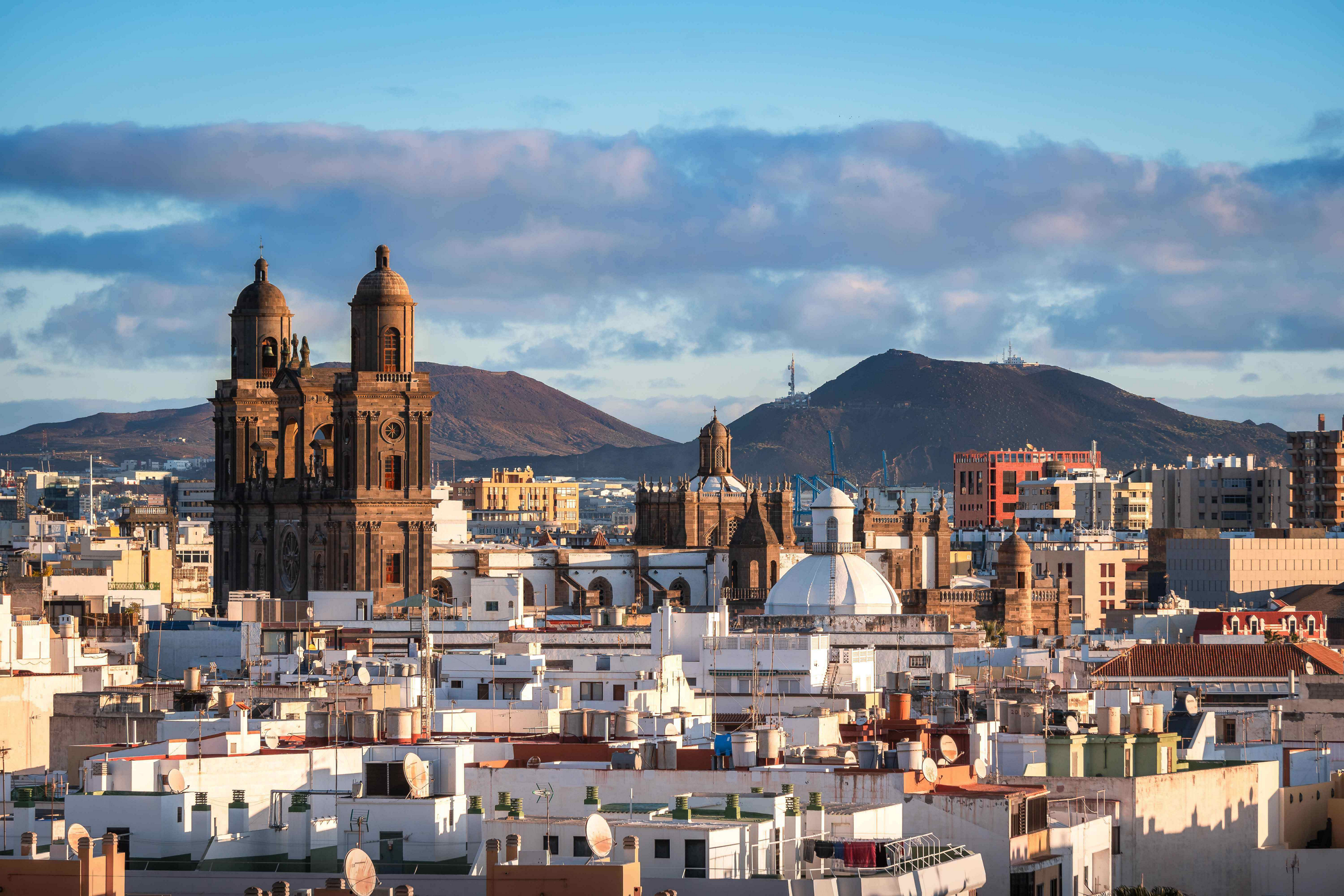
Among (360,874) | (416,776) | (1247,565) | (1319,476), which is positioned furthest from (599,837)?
(1319,476)

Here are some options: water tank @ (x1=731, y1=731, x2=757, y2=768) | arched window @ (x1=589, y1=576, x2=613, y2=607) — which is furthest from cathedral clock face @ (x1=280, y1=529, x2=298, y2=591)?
water tank @ (x1=731, y1=731, x2=757, y2=768)

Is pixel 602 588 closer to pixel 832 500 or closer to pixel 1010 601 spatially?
pixel 1010 601

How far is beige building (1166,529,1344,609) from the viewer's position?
13625 cm

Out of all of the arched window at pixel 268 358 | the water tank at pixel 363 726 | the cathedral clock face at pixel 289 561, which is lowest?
the water tank at pixel 363 726

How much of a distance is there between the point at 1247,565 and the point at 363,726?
101 m

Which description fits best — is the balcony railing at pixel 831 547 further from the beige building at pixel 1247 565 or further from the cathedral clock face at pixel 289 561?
the beige building at pixel 1247 565

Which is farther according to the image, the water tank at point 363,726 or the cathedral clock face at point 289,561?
the cathedral clock face at point 289,561

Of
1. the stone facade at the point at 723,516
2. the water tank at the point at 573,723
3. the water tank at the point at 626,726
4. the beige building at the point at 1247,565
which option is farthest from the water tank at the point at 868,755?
the beige building at the point at 1247,565

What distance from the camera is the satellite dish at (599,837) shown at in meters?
27.8

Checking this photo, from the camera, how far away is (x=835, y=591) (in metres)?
95.1

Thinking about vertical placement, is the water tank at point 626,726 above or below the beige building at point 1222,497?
below

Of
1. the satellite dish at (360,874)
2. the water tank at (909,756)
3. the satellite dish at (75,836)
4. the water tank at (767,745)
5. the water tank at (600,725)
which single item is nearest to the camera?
the satellite dish at (360,874)

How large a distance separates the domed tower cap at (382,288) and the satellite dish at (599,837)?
270 ft

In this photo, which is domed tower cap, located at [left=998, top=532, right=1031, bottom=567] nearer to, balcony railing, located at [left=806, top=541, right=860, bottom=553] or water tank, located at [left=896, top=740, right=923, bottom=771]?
balcony railing, located at [left=806, top=541, right=860, bottom=553]
